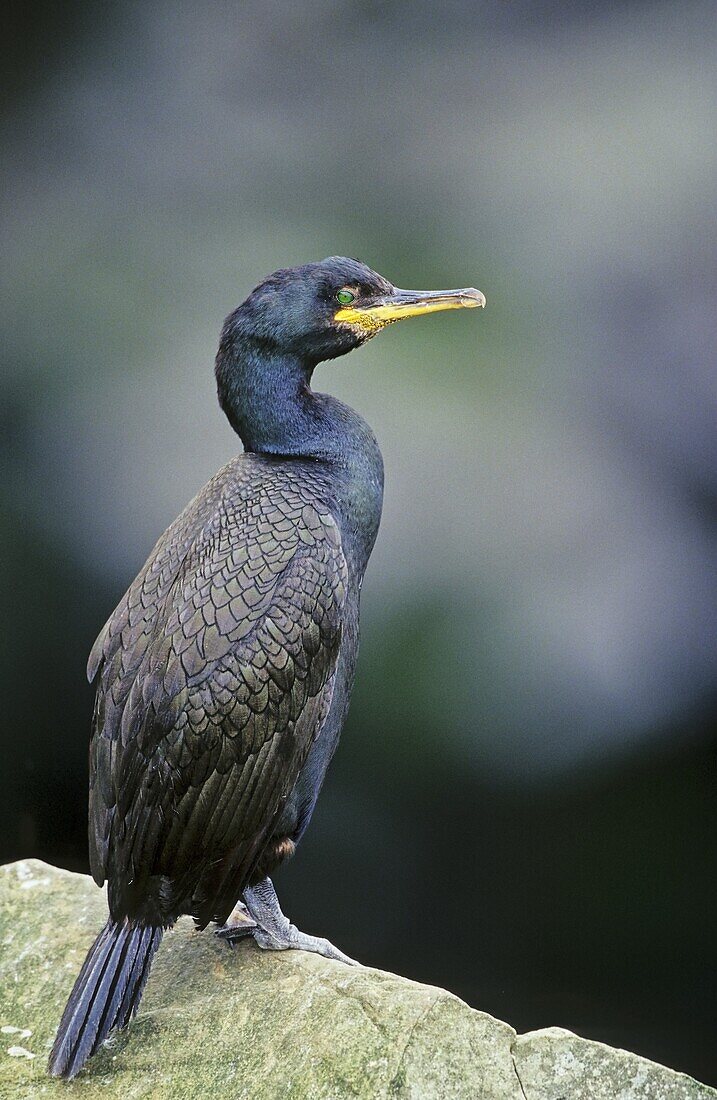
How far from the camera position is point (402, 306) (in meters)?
2.66

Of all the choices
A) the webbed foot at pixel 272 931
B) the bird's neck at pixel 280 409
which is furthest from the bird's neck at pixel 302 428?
the webbed foot at pixel 272 931

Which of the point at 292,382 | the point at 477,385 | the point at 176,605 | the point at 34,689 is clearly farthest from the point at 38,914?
the point at 477,385

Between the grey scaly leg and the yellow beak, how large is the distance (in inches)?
47.7

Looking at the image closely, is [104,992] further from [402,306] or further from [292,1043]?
[402,306]

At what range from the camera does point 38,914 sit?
2.91m

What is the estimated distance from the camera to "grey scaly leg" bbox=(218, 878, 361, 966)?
2727 millimetres

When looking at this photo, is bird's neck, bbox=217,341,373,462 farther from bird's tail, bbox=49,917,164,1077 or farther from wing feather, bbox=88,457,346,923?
bird's tail, bbox=49,917,164,1077

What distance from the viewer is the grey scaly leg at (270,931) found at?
8.95ft

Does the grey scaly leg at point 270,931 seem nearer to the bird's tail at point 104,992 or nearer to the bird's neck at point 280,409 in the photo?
the bird's tail at point 104,992

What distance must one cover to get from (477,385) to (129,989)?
2.43 metres

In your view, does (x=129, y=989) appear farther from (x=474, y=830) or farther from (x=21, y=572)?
(x=21, y=572)

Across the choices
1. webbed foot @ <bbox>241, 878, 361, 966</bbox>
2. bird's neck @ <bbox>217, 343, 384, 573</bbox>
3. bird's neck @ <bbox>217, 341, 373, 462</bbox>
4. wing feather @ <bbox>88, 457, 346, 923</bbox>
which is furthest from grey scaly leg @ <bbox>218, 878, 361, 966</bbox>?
bird's neck @ <bbox>217, 341, 373, 462</bbox>

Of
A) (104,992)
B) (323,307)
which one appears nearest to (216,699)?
(104,992)

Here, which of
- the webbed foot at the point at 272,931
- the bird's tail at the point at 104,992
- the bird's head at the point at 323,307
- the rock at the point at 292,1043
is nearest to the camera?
the rock at the point at 292,1043
